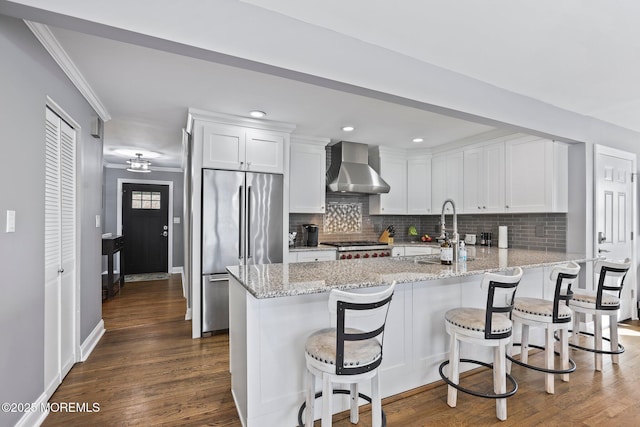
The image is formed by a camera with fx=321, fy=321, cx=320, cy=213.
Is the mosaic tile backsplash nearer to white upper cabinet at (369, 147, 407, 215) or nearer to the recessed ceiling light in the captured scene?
white upper cabinet at (369, 147, 407, 215)

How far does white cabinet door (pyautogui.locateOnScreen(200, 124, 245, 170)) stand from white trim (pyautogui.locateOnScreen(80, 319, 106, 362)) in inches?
78.7

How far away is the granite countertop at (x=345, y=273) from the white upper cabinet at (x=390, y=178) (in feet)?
7.30

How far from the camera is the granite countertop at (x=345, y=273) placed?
174cm

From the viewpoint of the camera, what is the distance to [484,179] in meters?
4.32

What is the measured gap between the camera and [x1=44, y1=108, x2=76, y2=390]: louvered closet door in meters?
2.23

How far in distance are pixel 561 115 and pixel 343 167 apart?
2.57 m

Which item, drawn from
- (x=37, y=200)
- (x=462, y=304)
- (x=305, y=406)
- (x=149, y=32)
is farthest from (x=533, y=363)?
(x=37, y=200)

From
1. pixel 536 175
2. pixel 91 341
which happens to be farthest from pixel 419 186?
pixel 91 341

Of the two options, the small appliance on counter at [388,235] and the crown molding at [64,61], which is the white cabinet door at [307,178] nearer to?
the small appliance on counter at [388,235]

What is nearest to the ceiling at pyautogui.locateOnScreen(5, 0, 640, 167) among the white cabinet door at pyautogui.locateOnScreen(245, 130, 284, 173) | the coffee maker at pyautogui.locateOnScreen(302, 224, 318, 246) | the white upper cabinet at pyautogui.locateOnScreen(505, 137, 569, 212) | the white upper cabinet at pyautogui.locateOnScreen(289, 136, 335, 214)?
the white cabinet door at pyautogui.locateOnScreen(245, 130, 284, 173)

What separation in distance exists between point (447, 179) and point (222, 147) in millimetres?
3322

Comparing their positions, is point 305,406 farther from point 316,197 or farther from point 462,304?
point 316,197

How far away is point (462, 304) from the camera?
2.60m

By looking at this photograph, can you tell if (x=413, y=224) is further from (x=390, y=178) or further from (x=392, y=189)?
(x=390, y=178)
